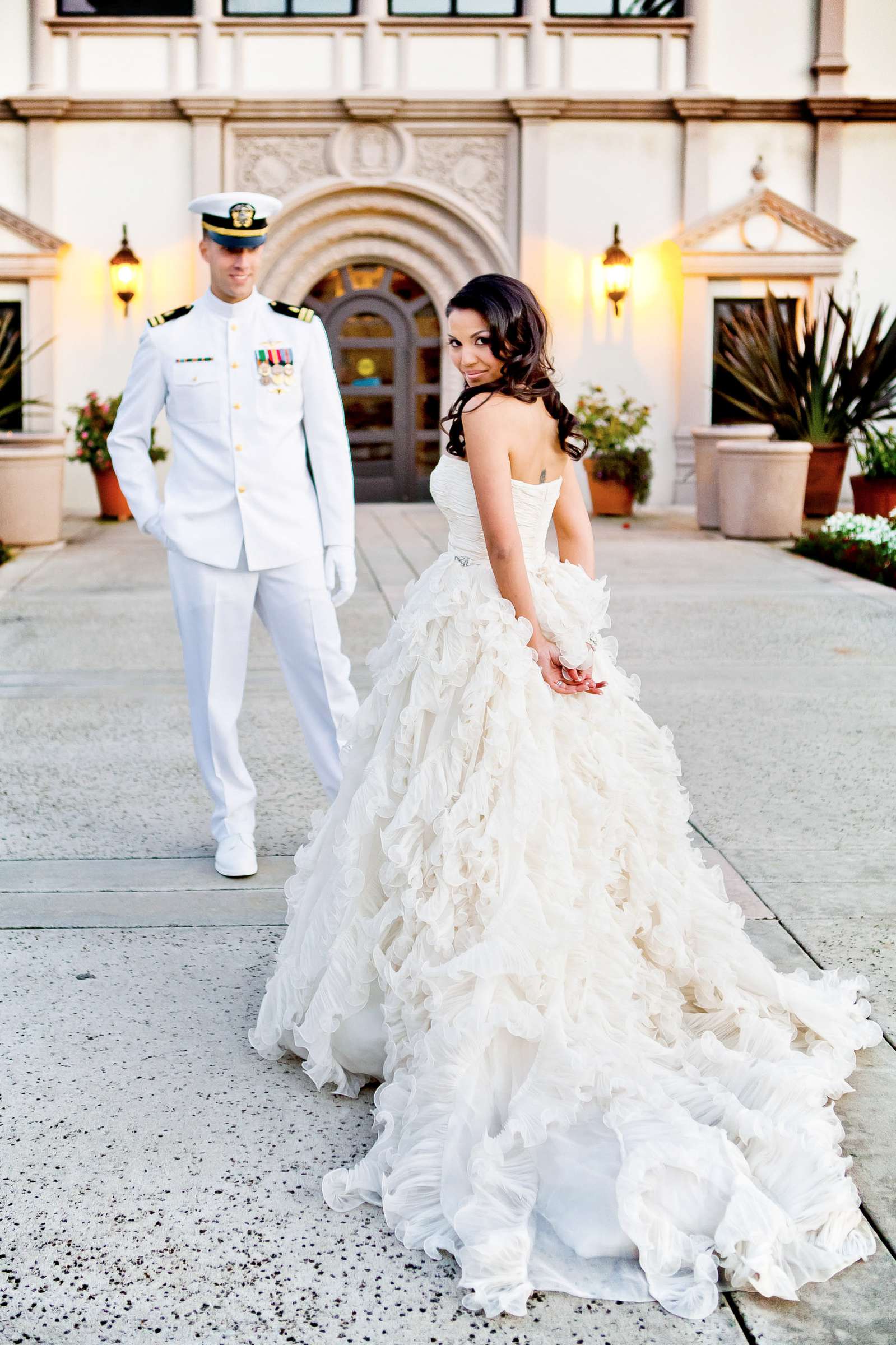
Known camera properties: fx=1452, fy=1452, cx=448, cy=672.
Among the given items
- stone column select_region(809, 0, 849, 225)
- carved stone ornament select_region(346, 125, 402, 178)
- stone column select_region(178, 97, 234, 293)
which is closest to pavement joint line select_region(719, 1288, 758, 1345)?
stone column select_region(178, 97, 234, 293)

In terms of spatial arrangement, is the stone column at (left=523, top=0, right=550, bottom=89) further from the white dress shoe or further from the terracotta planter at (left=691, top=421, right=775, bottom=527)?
the white dress shoe

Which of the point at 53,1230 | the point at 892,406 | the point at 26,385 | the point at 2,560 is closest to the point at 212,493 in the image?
the point at 53,1230

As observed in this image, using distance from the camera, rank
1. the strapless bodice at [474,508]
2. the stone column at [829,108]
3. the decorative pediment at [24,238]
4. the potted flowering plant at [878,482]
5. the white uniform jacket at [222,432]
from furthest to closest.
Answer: the stone column at [829,108]
the decorative pediment at [24,238]
the potted flowering plant at [878,482]
the white uniform jacket at [222,432]
the strapless bodice at [474,508]

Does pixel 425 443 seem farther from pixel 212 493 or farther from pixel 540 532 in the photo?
pixel 540 532

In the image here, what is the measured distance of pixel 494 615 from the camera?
310 cm

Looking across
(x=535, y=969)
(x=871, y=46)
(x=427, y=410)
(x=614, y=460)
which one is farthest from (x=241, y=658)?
(x=871, y=46)

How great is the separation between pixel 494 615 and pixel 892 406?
39.8 feet

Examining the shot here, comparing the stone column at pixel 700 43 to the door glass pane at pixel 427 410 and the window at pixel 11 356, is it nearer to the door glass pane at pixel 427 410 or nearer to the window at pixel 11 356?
the door glass pane at pixel 427 410

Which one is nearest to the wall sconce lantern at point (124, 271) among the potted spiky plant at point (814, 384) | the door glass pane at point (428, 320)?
the door glass pane at point (428, 320)

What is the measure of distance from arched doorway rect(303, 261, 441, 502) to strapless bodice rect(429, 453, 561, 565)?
46.9ft

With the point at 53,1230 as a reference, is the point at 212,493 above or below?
above

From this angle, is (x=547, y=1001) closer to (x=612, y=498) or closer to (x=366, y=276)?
(x=612, y=498)

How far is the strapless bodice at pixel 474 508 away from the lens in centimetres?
316

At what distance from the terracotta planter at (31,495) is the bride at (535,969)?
982 centimetres
